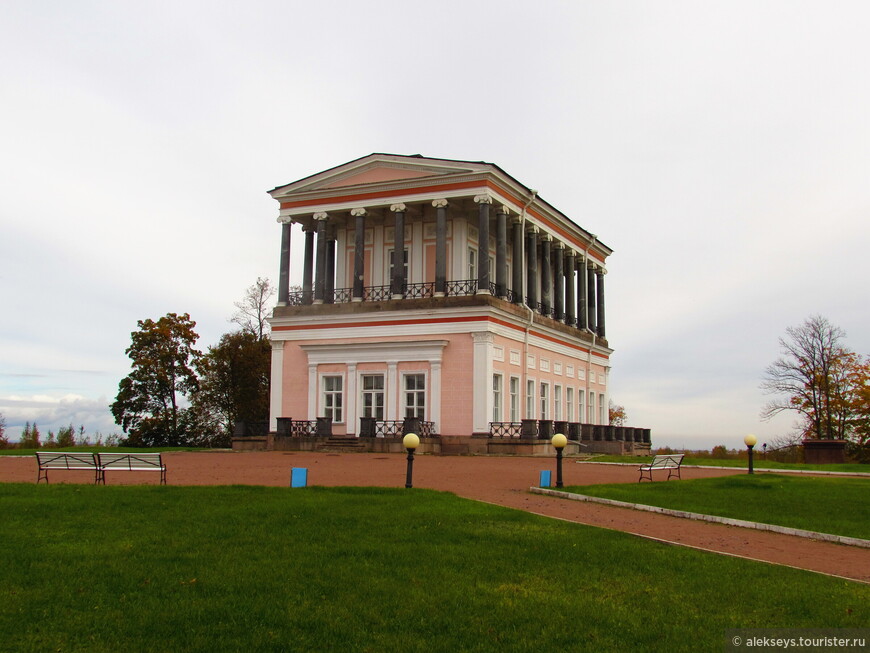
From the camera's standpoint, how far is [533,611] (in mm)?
7734

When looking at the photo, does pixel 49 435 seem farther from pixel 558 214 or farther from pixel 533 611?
pixel 533 611

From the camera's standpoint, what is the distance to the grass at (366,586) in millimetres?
7090

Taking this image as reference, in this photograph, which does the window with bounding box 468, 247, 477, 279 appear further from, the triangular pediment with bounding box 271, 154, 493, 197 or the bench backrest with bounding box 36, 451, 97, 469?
the bench backrest with bounding box 36, 451, 97, 469

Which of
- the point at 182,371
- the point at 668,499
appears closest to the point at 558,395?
the point at 182,371

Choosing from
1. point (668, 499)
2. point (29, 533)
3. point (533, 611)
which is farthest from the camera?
Result: point (668, 499)

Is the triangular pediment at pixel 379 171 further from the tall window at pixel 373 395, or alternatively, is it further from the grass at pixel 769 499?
the grass at pixel 769 499

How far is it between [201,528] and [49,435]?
3448 cm

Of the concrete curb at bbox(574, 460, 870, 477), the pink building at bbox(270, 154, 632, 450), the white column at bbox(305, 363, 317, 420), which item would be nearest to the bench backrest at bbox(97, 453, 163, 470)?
the concrete curb at bbox(574, 460, 870, 477)

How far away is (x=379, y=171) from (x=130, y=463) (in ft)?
79.6

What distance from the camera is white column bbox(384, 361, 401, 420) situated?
36.4m

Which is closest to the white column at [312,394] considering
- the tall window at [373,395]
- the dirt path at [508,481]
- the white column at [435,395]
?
the tall window at [373,395]

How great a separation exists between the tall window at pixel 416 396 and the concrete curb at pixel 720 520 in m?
18.8

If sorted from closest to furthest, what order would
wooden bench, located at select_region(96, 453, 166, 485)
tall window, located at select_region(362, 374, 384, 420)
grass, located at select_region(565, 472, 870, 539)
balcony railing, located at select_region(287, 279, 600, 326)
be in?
grass, located at select_region(565, 472, 870, 539) < wooden bench, located at select_region(96, 453, 166, 485) < tall window, located at select_region(362, 374, 384, 420) < balcony railing, located at select_region(287, 279, 600, 326)

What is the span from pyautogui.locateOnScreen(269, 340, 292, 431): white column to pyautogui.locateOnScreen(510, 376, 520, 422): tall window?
10614 mm
